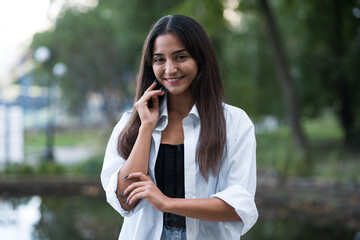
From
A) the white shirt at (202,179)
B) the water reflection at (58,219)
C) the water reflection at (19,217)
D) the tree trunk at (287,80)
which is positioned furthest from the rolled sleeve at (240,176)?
the tree trunk at (287,80)

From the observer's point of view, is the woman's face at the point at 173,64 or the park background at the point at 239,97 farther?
the park background at the point at 239,97

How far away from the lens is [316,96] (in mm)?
11000

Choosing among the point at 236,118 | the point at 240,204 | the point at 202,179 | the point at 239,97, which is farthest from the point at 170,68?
the point at 239,97

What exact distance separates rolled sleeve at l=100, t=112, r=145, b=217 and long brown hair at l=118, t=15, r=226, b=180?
3 centimetres

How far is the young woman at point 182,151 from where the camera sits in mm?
1315

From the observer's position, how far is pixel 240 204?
1.27m

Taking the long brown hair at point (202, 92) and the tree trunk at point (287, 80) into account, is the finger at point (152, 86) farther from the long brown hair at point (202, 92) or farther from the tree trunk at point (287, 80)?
the tree trunk at point (287, 80)

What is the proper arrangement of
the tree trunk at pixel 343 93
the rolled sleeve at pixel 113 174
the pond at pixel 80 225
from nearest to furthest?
the rolled sleeve at pixel 113 174, the pond at pixel 80 225, the tree trunk at pixel 343 93

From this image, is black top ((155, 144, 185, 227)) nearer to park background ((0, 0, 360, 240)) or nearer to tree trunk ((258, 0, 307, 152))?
park background ((0, 0, 360, 240))

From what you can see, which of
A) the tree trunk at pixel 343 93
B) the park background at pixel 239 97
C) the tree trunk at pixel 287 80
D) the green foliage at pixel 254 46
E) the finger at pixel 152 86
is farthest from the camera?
the tree trunk at pixel 343 93

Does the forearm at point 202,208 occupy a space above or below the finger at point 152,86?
below

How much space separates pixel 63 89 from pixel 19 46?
2.65 metres

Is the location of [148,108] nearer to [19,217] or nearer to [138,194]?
[138,194]

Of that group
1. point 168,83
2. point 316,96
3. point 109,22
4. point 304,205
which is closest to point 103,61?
point 109,22
